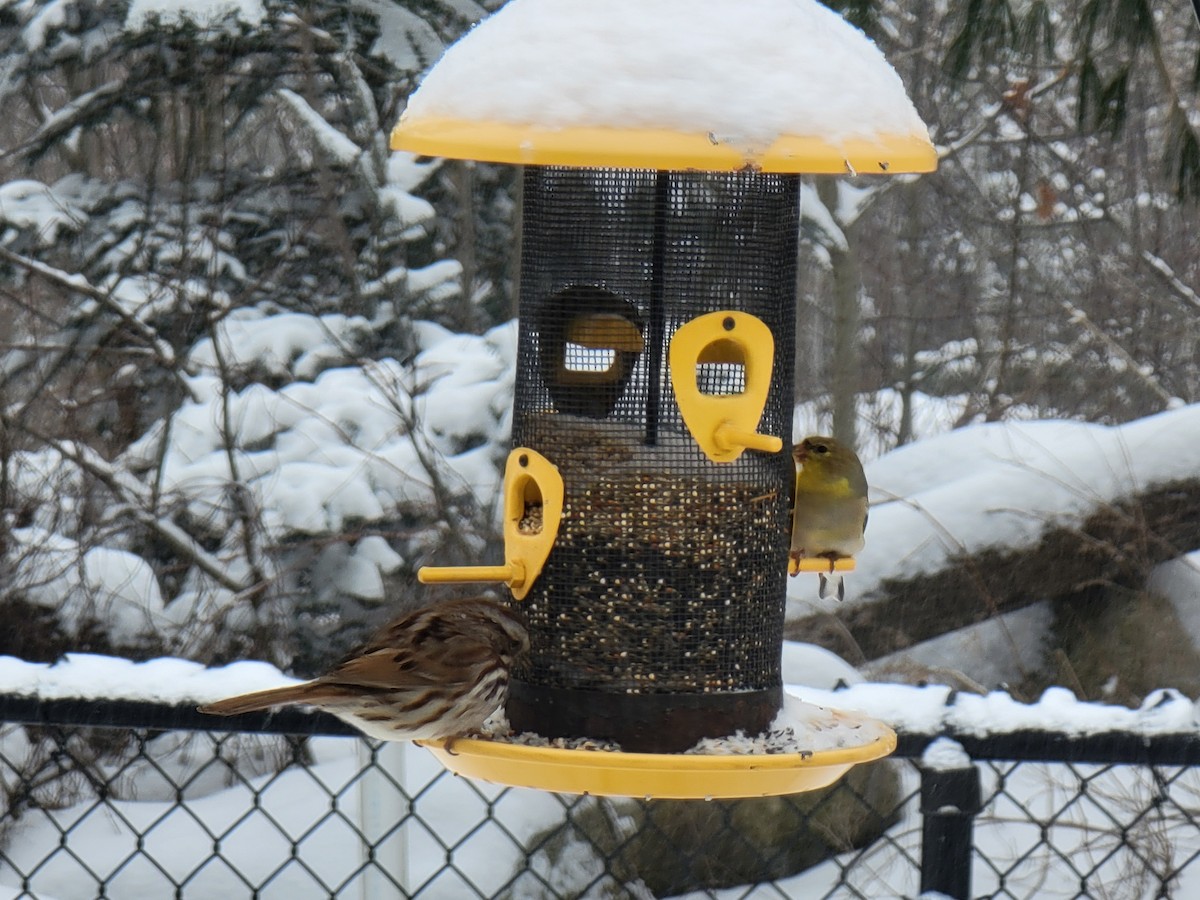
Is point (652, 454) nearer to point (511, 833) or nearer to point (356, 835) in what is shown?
point (511, 833)

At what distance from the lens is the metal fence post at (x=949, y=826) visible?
9.45ft

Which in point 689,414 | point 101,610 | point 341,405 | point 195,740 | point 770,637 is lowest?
point 195,740

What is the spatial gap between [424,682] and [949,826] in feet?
3.27

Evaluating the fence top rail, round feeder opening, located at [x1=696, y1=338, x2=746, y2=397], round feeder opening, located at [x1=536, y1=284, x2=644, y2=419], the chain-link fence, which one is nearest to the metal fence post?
the fence top rail

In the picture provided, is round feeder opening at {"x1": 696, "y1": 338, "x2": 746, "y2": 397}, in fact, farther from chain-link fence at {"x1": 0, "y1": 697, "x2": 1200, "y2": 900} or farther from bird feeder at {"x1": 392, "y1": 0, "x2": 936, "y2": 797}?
chain-link fence at {"x1": 0, "y1": 697, "x2": 1200, "y2": 900}

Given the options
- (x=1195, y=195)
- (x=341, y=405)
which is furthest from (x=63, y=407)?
(x=1195, y=195)

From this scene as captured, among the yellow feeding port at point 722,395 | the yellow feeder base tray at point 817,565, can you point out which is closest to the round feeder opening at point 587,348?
the yellow feeding port at point 722,395

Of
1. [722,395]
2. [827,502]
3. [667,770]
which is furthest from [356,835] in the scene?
[667,770]

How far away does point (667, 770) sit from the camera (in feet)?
8.18

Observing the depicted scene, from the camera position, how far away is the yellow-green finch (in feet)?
12.3

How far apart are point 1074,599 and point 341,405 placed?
348 cm

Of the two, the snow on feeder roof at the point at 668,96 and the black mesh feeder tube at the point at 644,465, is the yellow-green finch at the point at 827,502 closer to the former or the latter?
the black mesh feeder tube at the point at 644,465

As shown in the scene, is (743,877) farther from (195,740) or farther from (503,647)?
(503,647)

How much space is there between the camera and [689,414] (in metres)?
2.86
